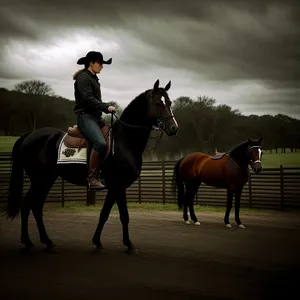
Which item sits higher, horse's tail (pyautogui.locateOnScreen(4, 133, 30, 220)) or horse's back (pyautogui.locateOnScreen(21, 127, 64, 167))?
horse's back (pyautogui.locateOnScreen(21, 127, 64, 167))

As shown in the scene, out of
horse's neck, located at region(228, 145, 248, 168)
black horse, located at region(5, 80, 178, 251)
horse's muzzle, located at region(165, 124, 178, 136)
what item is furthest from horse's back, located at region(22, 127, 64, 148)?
horse's neck, located at region(228, 145, 248, 168)

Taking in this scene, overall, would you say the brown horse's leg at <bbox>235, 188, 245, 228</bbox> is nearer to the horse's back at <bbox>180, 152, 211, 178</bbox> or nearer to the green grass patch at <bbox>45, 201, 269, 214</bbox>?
the horse's back at <bbox>180, 152, 211, 178</bbox>

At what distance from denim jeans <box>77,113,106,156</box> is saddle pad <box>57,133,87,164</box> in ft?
1.08

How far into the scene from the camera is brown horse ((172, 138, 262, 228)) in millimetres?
8688

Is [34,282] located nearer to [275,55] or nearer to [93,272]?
[93,272]

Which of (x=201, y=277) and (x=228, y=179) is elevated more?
(x=228, y=179)

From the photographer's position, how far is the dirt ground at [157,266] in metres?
3.61

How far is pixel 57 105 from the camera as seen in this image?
66.1 ft

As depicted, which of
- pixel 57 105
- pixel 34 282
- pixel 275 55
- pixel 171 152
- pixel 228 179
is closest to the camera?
pixel 34 282

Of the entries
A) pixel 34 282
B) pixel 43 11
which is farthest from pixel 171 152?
pixel 34 282

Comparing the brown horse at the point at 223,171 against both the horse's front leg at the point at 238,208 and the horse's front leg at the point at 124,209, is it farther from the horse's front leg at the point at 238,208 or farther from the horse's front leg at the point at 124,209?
the horse's front leg at the point at 124,209

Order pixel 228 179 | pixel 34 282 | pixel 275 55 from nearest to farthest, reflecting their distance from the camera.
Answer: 1. pixel 34 282
2. pixel 228 179
3. pixel 275 55

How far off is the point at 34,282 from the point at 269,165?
16008mm

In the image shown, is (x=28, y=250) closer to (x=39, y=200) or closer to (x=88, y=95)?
(x=39, y=200)
